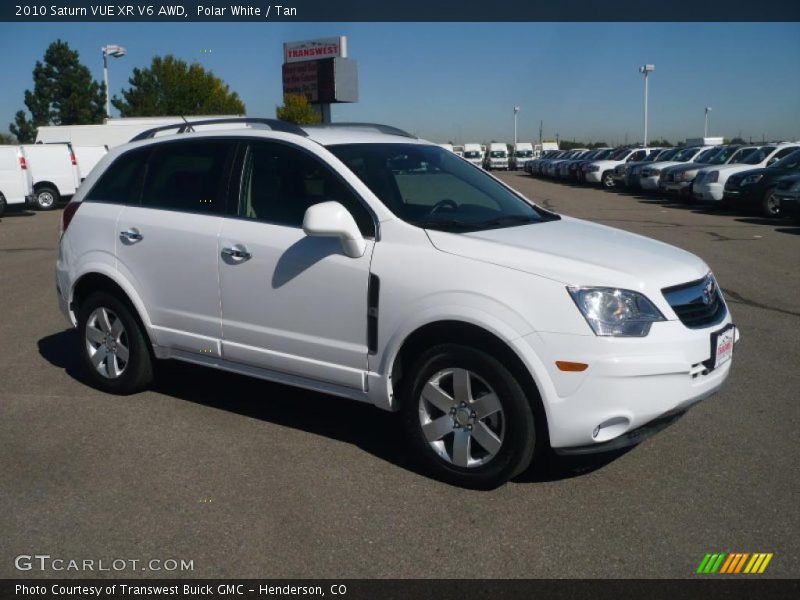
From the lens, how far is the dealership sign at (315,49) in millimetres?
64438

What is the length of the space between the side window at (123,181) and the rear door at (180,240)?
9 centimetres

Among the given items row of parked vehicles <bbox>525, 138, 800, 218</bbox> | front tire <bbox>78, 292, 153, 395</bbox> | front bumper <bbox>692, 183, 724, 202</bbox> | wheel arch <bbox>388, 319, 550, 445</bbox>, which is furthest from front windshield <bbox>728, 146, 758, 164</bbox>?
wheel arch <bbox>388, 319, 550, 445</bbox>

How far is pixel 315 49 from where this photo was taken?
65.8 metres

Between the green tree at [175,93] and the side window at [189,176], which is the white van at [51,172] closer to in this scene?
the side window at [189,176]

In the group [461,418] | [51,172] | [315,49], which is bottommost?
[461,418]

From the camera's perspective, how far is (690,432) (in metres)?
5.17

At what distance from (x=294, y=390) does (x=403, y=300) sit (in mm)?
2041

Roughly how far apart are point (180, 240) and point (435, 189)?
1.66 m

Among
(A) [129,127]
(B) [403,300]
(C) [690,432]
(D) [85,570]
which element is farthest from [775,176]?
(A) [129,127]

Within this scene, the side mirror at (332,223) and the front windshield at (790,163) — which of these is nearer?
the side mirror at (332,223)

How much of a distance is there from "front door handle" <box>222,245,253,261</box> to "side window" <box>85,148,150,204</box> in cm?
112

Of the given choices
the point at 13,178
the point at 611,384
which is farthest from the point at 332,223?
the point at 13,178

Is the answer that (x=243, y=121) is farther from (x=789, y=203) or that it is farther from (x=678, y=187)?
(x=678, y=187)

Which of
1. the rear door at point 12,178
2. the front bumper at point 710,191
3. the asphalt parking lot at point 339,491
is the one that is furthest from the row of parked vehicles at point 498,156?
the asphalt parking lot at point 339,491
